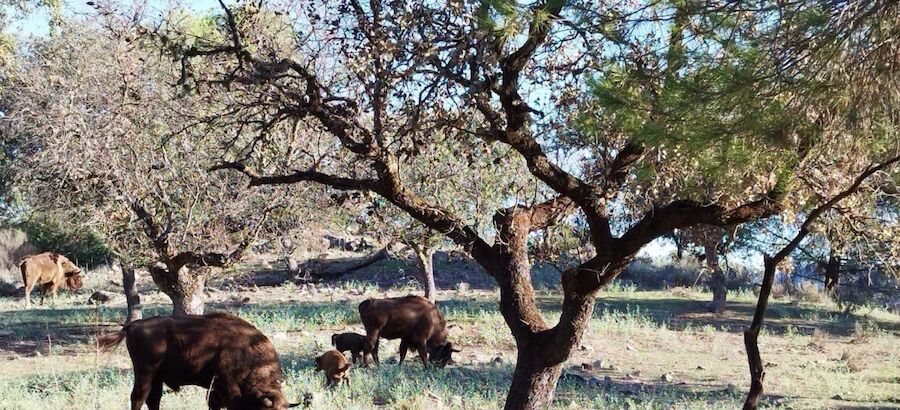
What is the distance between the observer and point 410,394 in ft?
37.2

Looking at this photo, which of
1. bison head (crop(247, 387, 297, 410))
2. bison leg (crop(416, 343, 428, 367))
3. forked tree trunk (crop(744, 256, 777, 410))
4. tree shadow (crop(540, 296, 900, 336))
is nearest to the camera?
forked tree trunk (crop(744, 256, 777, 410))

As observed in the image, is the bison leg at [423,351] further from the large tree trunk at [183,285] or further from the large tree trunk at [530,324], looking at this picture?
the large tree trunk at [530,324]

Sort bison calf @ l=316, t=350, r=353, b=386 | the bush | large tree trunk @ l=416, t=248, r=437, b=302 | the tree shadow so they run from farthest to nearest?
the bush
the tree shadow
large tree trunk @ l=416, t=248, r=437, b=302
bison calf @ l=316, t=350, r=353, b=386

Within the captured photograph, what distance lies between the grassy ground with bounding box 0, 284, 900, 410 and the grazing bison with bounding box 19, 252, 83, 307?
66cm

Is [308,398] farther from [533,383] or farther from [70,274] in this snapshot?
[70,274]

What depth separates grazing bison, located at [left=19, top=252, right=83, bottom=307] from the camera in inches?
959

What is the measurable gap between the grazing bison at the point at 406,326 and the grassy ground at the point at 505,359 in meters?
0.39

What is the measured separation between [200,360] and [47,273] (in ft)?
62.2

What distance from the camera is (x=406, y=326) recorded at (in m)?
15.1

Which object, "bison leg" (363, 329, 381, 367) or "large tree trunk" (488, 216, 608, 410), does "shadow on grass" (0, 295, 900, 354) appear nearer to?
"bison leg" (363, 329, 381, 367)

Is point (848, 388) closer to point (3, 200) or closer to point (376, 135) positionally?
point (376, 135)

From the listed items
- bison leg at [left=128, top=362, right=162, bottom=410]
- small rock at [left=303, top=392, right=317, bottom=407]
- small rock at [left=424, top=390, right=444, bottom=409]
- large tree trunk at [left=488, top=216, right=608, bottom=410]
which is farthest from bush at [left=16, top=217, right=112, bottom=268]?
large tree trunk at [left=488, top=216, right=608, bottom=410]

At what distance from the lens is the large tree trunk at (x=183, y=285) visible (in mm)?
15211

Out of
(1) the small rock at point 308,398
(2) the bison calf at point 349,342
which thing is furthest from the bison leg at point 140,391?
(2) the bison calf at point 349,342
